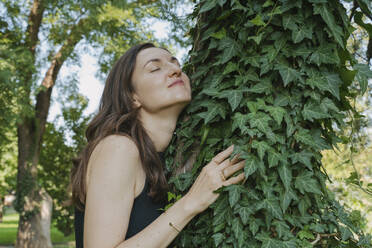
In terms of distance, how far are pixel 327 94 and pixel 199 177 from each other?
0.72 metres

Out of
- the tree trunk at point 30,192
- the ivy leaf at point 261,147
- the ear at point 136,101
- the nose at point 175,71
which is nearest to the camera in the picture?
the ivy leaf at point 261,147

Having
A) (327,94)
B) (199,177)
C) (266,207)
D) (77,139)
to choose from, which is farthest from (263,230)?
(77,139)

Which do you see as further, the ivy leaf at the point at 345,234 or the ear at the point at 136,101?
the ear at the point at 136,101

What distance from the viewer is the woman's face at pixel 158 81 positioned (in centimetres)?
217

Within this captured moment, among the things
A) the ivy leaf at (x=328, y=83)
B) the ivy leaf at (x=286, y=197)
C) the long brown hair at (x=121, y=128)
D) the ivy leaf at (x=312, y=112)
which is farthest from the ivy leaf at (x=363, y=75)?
the long brown hair at (x=121, y=128)

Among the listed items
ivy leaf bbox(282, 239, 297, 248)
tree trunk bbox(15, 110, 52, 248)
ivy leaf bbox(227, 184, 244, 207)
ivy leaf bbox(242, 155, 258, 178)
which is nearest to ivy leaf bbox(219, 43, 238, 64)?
ivy leaf bbox(242, 155, 258, 178)

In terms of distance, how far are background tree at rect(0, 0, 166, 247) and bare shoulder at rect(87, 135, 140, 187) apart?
6.52m

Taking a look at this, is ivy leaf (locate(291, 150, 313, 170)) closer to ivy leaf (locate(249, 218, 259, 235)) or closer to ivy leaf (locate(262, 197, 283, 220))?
ivy leaf (locate(262, 197, 283, 220))

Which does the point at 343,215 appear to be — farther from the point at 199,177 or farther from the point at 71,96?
the point at 71,96

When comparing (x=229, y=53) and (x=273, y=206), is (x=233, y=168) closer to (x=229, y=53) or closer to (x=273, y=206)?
(x=273, y=206)

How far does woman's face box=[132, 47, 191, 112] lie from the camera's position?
217 centimetres

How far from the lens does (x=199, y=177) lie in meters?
1.88

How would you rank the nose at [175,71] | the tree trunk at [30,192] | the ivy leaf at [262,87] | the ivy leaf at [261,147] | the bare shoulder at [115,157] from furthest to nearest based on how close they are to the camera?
the tree trunk at [30,192] < the nose at [175,71] < the bare shoulder at [115,157] < the ivy leaf at [262,87] < the ivy leaf at [261,147]

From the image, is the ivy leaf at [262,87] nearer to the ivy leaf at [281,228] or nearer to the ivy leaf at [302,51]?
the ivy leaf at [302,51]
